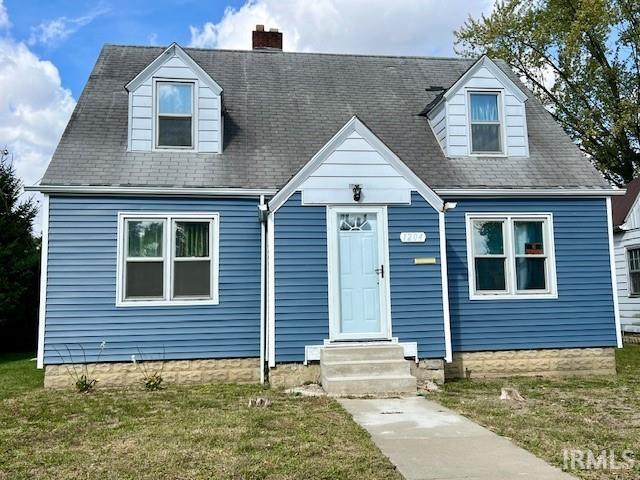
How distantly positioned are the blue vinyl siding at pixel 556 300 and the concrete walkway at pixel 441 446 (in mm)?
3124

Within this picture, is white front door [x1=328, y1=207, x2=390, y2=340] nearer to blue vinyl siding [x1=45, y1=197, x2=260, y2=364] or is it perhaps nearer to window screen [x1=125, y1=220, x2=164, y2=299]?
blue vinyl siding [x1=45, y1=197, x2=260, y2=364]

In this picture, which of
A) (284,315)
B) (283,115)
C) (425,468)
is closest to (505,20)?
(283,115)

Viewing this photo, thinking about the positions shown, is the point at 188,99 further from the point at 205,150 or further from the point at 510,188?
the point at 510,188

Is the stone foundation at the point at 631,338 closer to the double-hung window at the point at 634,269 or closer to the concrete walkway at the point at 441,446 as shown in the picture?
the double-hung window at the point at 634,269

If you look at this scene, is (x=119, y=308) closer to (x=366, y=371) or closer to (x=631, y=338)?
(x=366, y=371)

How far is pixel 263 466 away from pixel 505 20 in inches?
948

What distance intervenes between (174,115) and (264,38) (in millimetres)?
5247

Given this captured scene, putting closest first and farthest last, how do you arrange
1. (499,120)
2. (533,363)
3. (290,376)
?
1. (290,376)
2. (533,363)
3. (499,120)

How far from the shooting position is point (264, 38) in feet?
46.5

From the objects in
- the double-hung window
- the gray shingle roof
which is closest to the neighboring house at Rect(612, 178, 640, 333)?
the double-hung window

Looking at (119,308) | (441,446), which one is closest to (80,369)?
A: (119,308)

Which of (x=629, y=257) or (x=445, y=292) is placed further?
(x=629, y=257)

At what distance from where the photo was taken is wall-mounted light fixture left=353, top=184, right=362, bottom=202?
29.5 feet

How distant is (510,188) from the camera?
10023 mm
